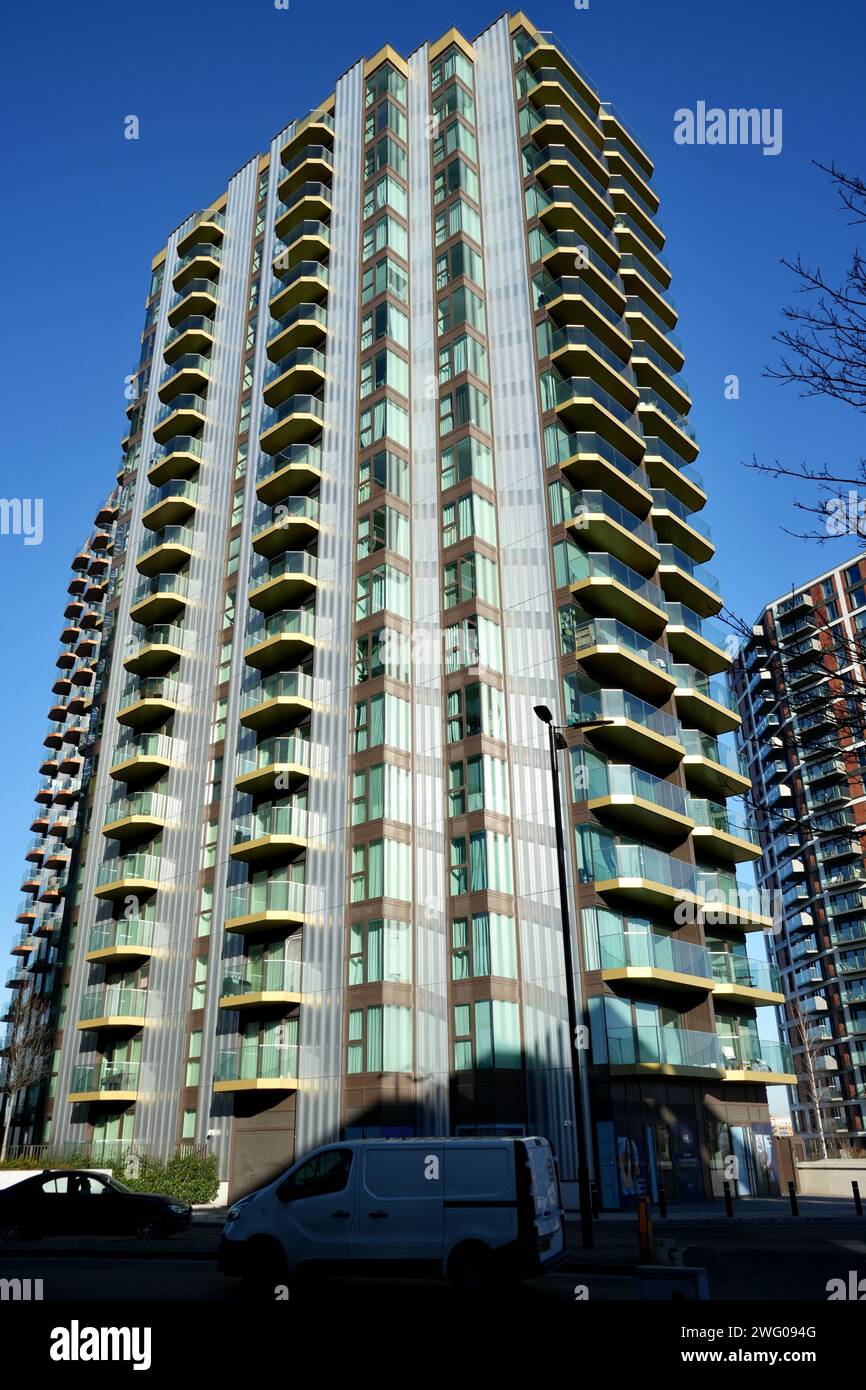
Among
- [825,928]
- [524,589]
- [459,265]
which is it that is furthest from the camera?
[825,928]

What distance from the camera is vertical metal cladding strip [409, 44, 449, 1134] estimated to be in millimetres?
30891

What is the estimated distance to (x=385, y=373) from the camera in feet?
134

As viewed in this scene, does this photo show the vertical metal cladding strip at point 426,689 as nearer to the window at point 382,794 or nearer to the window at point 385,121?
the window at point 382,794

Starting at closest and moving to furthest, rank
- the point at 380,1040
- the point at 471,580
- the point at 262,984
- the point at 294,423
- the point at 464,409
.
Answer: the point at 380,1040, the point at 262,984, the point at 471,580, the point at 464,409, the point at 294,423

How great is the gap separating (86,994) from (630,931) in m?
21.3

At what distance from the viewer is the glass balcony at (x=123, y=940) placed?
38.3 meters

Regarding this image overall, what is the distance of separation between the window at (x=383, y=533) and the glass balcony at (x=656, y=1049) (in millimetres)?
18620

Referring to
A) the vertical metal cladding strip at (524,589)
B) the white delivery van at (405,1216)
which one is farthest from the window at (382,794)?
the white delivery van at (405,1216)

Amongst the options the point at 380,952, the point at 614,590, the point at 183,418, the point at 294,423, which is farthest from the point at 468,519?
the point at 183,418

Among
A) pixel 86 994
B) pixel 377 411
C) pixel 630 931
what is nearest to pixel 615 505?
pixel 377 411

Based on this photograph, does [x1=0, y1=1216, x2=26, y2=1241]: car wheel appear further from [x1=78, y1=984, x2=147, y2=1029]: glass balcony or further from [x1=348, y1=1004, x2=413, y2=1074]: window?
[x1=78, y1=984, x2=147, y2=1029]: glass balcony

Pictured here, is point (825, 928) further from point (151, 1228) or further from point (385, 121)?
point (151, 1228)

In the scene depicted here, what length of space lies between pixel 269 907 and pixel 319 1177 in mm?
20615

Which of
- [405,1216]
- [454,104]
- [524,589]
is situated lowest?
[405,1216]
